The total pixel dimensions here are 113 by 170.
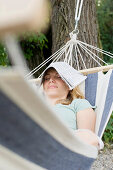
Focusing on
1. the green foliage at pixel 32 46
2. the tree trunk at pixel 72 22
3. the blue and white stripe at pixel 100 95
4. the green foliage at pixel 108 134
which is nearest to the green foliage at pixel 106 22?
the green foliage at pixel 32 46

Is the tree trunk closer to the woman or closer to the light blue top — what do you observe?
the woman

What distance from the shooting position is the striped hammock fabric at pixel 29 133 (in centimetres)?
66

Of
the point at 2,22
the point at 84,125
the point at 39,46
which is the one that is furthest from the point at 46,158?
the point at 39,46

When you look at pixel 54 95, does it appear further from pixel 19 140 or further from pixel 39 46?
pixel 39 46

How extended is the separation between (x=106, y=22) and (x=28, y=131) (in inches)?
365

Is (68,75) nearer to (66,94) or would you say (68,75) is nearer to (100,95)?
(66,94)

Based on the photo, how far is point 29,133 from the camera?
0.80 meters

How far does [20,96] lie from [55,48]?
2.84m

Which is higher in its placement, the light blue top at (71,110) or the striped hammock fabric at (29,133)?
the striped hammock fabric at (29,133)

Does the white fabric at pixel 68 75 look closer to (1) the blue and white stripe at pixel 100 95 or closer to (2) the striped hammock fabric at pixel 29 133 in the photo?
(1) the blue and white stripe at pixel 100 95

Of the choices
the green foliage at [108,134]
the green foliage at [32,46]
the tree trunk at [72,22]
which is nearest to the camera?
the tree trunk at [72,22]

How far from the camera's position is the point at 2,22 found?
1.59 ft

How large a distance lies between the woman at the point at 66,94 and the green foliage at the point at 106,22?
24.0ft

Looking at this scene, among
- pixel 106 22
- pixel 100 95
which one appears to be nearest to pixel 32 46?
pixel 100 95
